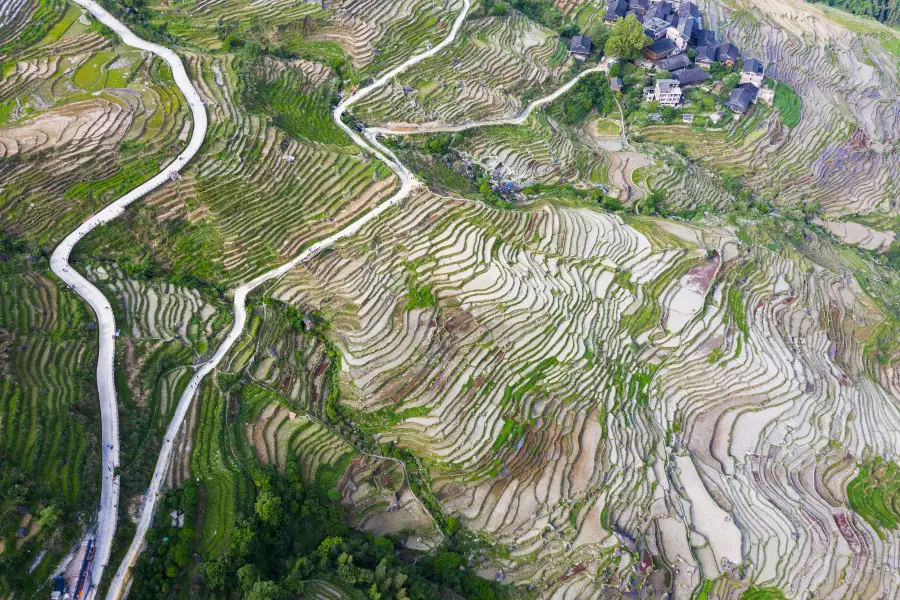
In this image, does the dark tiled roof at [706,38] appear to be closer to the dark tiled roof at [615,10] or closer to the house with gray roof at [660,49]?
the house with gray roof at [660,49]

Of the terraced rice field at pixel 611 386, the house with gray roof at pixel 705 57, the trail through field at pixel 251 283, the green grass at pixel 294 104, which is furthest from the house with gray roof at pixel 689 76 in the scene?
the green grass at pixel 294 104

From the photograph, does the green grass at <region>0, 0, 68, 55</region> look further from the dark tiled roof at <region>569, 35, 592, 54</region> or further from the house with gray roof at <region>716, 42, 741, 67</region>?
the house with gray roof at <region>716, 42, 741, 67</region>

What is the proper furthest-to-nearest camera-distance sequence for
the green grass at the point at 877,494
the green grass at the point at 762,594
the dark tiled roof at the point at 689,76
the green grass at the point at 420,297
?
1. the dark tiled roof at the point at 689,76
2. the green grass at the point at 420,297
3. the green grass at the point at 877,494
4. the green grass at the point at 762,594

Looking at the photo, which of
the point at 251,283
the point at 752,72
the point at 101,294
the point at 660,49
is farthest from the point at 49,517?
the point at 752,72

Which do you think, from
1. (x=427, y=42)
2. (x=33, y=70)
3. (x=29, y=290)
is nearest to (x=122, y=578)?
(x=29, y=290)

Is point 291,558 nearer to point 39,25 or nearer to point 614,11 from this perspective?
point 39,25

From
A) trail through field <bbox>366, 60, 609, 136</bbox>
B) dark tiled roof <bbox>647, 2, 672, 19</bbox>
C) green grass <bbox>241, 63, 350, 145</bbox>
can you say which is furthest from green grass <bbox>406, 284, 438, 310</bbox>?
dark tiled roof <bbox>647, 2, 672, 19</bbox>
